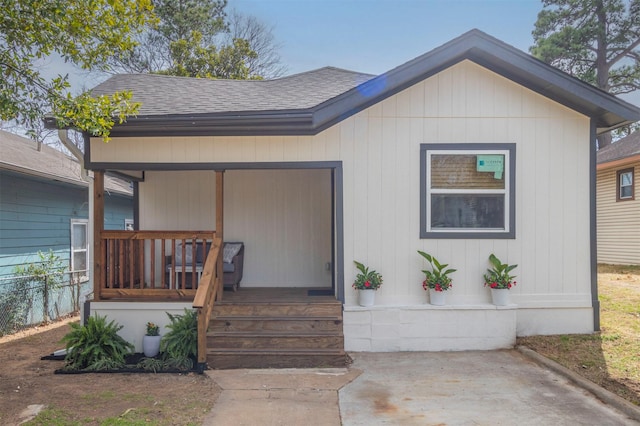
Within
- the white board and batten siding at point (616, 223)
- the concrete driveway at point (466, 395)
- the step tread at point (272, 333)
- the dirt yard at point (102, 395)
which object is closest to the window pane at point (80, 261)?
the dirt yard at point (102, 395)

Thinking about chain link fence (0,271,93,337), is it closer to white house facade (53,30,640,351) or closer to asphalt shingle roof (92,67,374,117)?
asphalt shingle roof (92,67,374,117)

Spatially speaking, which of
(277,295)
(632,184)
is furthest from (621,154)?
(277,295)

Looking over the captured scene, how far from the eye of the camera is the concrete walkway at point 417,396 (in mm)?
3621

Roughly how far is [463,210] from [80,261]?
840 cm

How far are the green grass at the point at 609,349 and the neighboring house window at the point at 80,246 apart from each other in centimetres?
882

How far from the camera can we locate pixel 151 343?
5332mm

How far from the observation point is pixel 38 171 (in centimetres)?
789

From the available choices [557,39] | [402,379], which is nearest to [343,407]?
[402,379]

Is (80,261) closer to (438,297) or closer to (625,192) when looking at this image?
(438,297)

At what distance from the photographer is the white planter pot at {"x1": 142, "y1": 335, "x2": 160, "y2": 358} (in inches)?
210

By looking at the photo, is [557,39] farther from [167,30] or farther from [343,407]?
[343,407]

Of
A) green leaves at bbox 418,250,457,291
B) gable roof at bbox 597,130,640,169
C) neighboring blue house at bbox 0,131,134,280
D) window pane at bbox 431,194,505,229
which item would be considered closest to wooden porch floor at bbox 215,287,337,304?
green leaves at bbox 418,250,457,291

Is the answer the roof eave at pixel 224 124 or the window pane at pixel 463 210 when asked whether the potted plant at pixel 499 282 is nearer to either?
the window pane at pixel 463 210

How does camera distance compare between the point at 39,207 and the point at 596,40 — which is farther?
the point at 596,40
